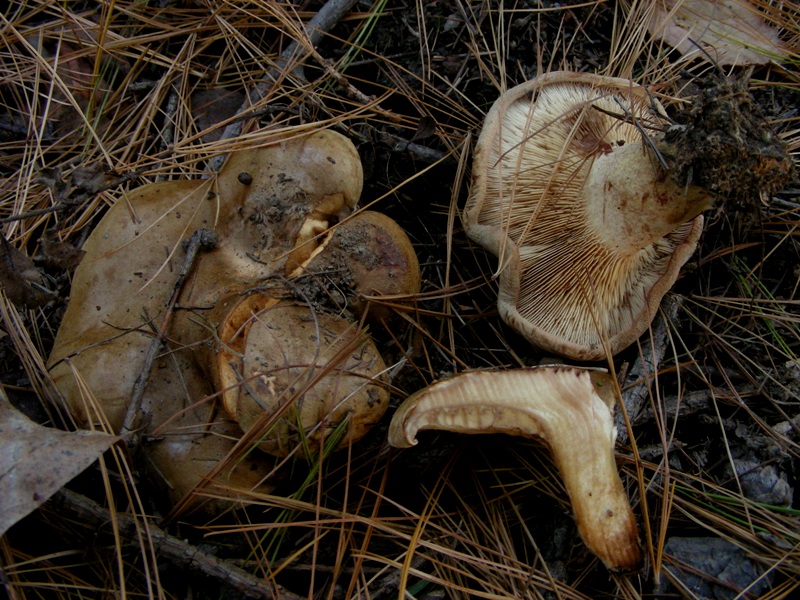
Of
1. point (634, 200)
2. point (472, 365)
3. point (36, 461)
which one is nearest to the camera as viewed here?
point (36, 461)

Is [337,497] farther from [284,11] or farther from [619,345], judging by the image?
[284,11]

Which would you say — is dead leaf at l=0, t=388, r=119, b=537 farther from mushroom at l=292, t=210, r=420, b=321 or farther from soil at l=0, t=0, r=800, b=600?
mushroom at l=292, t=210, r=420, b=321

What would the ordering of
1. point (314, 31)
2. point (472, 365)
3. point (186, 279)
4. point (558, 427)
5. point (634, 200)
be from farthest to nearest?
point (314, 31), point (472, 365), point (186, 279), point (634, 200), point (558, 427)

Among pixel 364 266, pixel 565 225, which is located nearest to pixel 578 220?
pixel 565 225

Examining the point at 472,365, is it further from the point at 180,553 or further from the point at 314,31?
the point at 314,31

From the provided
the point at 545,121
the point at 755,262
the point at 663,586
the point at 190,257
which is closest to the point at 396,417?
the point at 190,257

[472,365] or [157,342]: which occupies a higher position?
[157,342]

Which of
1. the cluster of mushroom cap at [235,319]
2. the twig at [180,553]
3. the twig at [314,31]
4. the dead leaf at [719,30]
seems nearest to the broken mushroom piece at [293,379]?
the cluster of mushroom cap at [235,319]
